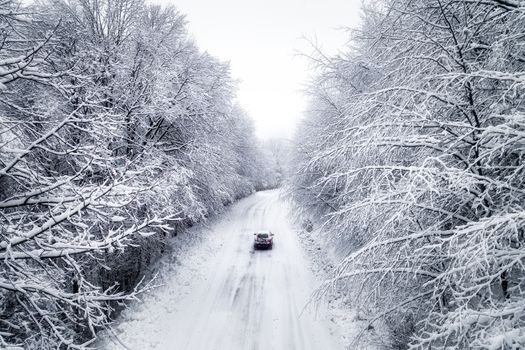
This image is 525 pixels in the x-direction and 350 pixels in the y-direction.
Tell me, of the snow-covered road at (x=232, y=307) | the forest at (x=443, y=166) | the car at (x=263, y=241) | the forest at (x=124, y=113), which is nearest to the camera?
the forest at (x=443, y=166)

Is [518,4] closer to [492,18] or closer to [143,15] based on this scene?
[492,18]

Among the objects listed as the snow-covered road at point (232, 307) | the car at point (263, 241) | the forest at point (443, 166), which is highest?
the forest at point (443, 166)

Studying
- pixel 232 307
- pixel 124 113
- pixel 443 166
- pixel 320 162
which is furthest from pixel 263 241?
pixel 443 166

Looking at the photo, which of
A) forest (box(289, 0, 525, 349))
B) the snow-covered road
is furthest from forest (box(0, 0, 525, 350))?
the snow-covered road

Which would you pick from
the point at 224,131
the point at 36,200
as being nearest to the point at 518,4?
the point at 36,200

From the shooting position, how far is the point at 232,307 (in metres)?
11.6

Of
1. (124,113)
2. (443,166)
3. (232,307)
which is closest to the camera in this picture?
(443,166)

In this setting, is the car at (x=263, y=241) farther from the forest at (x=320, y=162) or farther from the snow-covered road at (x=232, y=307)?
the forest at (x=320, y=162)

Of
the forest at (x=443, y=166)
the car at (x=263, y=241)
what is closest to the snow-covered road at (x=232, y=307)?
the car at (x=263, y=241)

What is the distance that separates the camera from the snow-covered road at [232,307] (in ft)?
30.9

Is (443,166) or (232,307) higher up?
(443,166)

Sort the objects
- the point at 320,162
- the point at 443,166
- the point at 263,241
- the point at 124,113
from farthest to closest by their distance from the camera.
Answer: the point at 263,241 < the point at 124,113 < the point at 320,162 < the point at 443,166

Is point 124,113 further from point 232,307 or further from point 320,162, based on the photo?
point 232,307

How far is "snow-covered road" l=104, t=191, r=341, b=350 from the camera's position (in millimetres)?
9414
